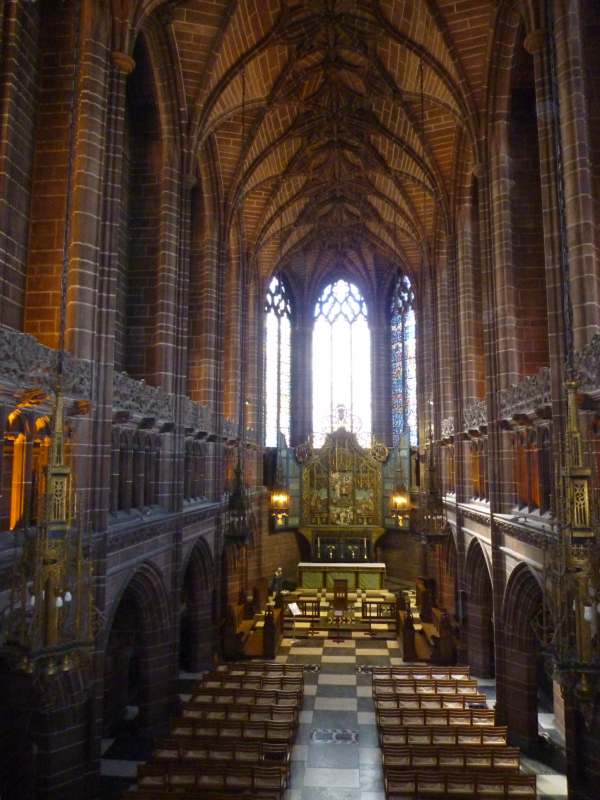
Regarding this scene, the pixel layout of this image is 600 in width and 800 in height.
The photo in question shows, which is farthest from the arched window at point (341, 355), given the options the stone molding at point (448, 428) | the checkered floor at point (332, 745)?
the checkered floor at point (332, 745)

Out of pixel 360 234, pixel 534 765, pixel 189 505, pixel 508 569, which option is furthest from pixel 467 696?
pixel 360 234

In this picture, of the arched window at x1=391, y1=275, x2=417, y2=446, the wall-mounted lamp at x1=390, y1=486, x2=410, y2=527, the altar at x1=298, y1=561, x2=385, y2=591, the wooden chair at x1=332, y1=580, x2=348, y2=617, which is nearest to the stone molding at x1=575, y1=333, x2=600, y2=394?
the wooden chair at x1=332, y1=580, x2=348, y2=617

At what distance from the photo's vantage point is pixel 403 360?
37.8m

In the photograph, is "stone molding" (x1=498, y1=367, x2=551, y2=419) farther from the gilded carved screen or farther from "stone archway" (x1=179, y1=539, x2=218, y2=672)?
the gilded carved screen

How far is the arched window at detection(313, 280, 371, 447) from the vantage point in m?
39.5

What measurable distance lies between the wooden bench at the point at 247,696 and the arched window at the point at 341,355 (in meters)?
23.7

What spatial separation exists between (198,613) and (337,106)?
19.8 m

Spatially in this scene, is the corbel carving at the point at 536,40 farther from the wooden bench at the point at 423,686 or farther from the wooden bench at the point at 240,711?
the wooden bench at the point at 240,711

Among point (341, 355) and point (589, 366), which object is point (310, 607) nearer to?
point (341, 355)

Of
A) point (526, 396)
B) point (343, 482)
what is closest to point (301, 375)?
point (343, 482)

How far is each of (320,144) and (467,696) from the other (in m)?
22.3

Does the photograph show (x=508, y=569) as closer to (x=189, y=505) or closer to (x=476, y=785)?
(x=476, y=785)

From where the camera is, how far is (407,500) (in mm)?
32312

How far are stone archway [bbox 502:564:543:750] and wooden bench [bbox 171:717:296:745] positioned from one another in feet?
19.5
